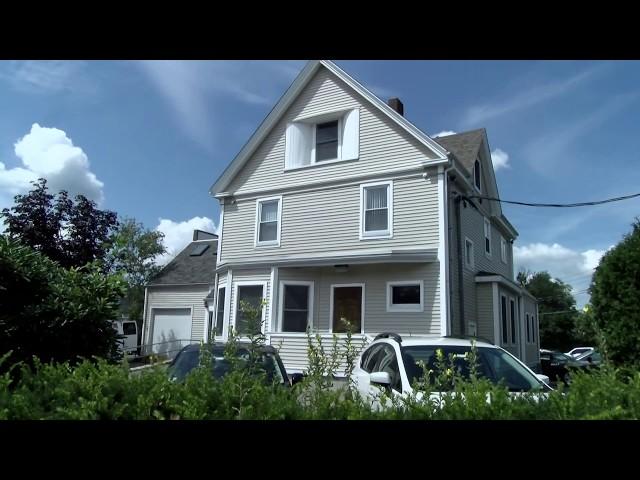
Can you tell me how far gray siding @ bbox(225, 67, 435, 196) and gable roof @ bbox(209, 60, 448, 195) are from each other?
0.17 metres

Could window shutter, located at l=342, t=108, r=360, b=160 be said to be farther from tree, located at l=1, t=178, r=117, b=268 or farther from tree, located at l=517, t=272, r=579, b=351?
tree, located at l=517, t=272, r=579, b=351

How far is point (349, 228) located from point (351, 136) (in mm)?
3086

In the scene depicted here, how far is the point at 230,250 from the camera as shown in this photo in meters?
17.9

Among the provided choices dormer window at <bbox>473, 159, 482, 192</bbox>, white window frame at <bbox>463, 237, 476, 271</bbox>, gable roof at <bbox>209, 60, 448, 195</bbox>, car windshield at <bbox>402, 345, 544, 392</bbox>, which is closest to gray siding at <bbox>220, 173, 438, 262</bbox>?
gable roof at <bbox>209, 60, 448, 195</bbox>

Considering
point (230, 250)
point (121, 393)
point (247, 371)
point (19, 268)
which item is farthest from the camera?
point (230, 250)

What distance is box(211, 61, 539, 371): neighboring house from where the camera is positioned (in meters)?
14.6

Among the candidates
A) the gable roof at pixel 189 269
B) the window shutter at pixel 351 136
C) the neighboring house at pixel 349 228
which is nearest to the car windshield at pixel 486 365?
the neighboring house at pixel 349 228

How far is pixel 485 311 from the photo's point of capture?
1641cm

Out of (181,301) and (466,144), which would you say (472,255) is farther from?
(181,301)

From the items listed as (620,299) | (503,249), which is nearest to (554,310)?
(503,249)

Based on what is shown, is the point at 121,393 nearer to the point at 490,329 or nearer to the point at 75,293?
the point at 75,293

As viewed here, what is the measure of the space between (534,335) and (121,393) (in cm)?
2404

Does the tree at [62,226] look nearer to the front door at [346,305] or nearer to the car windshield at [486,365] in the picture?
the front door at [346,305]
